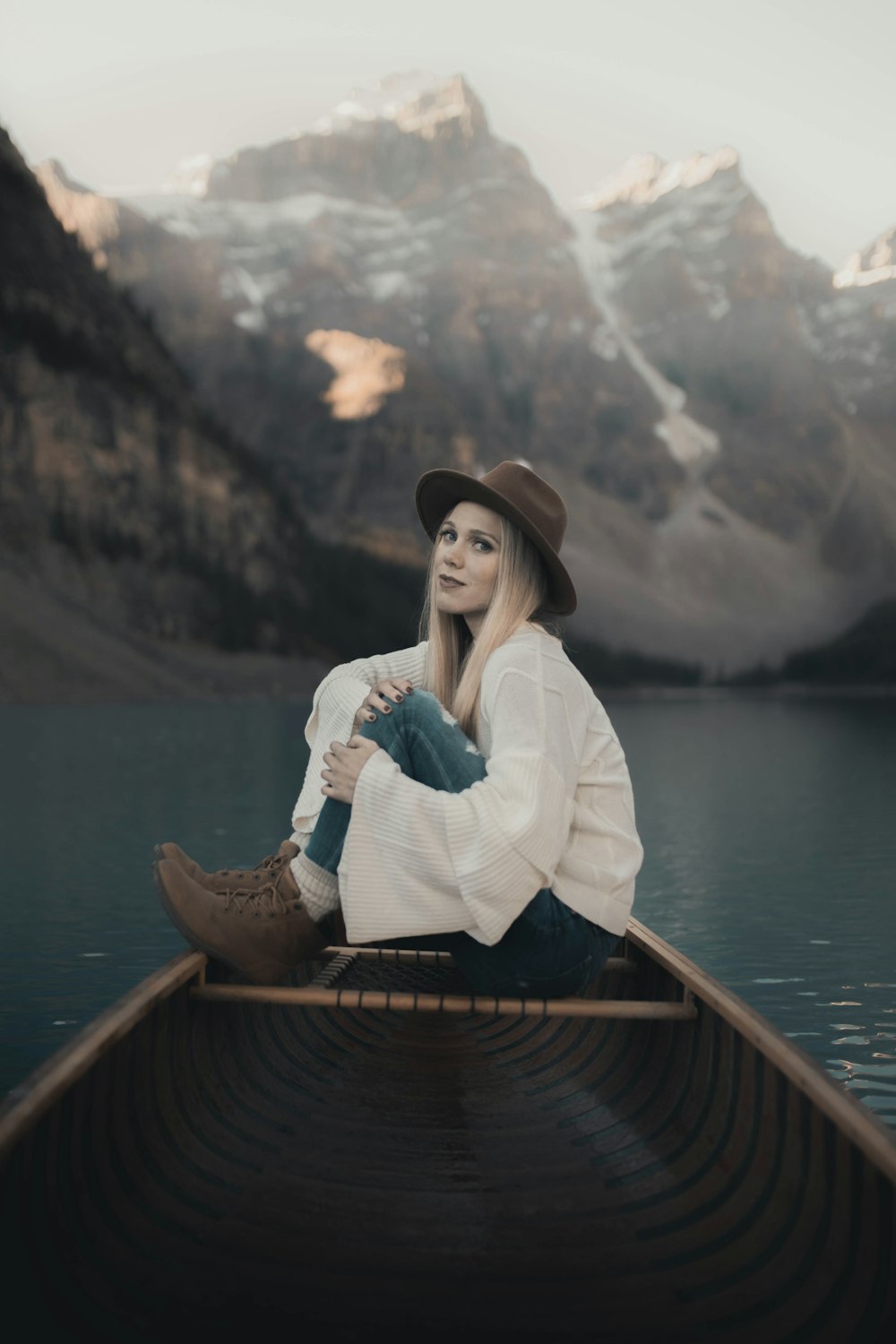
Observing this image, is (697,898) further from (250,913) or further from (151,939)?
(250,913)

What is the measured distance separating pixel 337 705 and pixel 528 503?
1.22 meters

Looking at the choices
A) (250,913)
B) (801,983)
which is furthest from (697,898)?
(250,913)

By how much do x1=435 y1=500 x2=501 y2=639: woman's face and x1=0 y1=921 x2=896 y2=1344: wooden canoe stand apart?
59.3 inches

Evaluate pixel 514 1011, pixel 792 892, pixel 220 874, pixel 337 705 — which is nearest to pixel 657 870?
pixel 792 892

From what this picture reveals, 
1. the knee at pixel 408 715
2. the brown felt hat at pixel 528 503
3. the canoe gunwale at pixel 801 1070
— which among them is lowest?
the canoe gunwale at pixel 801 1070

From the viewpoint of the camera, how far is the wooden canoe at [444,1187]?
2832 millimetres

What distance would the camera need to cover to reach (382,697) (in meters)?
4.06

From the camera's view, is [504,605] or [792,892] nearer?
[504,605]

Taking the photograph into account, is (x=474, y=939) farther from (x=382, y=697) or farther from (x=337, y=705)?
(x=337, y=705)

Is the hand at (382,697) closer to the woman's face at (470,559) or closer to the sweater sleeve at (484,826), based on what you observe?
the sweater sleeve at (484,826)

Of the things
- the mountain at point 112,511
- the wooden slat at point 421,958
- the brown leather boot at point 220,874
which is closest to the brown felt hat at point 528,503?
the brown leather boot at point 220,874

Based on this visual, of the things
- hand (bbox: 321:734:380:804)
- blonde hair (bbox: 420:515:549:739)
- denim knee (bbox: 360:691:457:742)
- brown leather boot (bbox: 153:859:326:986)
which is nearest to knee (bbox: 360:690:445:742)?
denim knee (bbox: 360:691:457:742)

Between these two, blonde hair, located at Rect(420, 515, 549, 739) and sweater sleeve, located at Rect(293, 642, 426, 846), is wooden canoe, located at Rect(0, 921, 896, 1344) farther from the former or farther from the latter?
blonde hair, located at Rect(420, 515, 549, 739)

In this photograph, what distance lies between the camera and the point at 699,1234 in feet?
10.9
